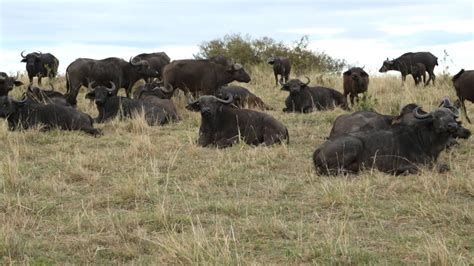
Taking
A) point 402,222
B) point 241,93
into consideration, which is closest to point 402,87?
point 241,93

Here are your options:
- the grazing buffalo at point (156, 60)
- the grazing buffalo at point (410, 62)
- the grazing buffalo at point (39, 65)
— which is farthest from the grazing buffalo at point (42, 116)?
the grazing buffalo at point (410, 62)

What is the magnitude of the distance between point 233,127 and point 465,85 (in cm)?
558

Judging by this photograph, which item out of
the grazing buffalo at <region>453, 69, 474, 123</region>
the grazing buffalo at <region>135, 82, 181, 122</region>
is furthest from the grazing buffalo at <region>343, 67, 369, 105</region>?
the grazing buffalo at <region>135, 82, 181, 122</region>

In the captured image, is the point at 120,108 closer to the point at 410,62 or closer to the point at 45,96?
the point at 45,96

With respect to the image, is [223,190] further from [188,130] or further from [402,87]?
[402,87]

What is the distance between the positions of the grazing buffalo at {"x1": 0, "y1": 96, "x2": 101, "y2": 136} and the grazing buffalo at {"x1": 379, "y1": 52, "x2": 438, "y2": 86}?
13819 millimetres

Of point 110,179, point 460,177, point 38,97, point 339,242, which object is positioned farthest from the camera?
point 38,97

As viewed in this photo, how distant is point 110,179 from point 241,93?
876 centimetres

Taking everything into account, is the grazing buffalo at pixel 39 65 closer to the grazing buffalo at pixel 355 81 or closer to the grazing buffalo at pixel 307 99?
the grazing buffalo at pixel 307 99

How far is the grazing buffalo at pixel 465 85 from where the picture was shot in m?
13.4

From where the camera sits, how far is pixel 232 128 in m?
11.0

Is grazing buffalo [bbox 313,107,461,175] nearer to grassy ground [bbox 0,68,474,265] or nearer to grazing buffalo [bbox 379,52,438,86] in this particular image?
grassy ground [bbox 0,68,474,265]

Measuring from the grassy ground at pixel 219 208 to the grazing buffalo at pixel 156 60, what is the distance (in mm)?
9880

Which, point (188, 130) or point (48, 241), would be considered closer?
point (48, 241)
